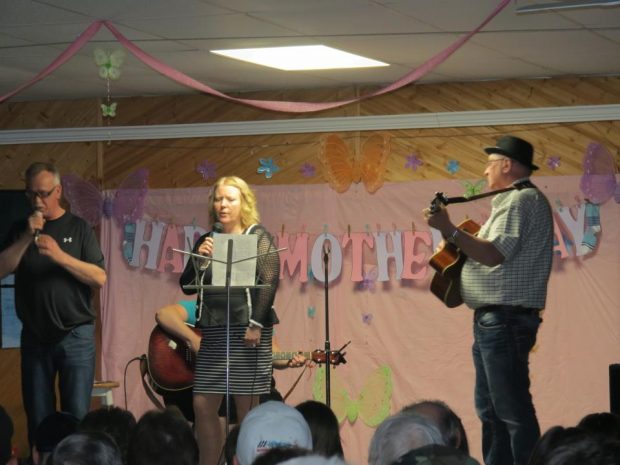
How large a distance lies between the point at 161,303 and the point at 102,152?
1221 mm

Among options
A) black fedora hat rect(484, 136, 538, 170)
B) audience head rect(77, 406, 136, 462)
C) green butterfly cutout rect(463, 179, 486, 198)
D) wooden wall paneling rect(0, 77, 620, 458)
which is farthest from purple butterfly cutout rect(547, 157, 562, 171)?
audience head rect(77, 406, 136, 462)

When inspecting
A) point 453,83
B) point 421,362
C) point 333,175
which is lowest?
point 421,362

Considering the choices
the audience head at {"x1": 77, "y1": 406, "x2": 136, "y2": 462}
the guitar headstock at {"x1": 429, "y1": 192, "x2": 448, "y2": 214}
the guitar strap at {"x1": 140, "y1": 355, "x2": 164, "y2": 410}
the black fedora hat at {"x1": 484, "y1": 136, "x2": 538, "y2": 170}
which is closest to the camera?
the audience head at {"x1": 77, "y1": 406, "x2": 136, "y2": 462}

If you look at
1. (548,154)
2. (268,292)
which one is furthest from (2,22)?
(548,154)

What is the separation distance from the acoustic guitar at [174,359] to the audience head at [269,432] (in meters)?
3.52

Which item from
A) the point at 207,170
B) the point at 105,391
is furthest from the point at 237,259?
the point at 207,170

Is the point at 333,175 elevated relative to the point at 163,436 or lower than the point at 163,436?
elevated

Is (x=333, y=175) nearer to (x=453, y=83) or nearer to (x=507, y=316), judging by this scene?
(x=453, y=83)

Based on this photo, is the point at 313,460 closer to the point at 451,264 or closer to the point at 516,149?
the point at 451,264

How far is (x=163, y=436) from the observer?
3.25 m

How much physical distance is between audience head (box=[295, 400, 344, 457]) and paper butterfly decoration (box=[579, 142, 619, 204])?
436cm

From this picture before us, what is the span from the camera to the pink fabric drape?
754 centimetres

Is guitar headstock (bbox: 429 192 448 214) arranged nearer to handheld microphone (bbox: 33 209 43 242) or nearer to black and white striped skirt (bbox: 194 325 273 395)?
black and white striped skirt (bbox: 194 325 273 395)

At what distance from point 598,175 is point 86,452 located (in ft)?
18.0
